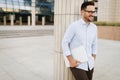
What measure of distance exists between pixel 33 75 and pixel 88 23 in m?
2.71

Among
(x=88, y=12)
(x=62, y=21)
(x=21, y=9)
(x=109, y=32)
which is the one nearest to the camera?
(x=88, y=12)

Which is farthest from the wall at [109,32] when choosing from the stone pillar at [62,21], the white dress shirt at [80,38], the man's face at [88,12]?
the man's face at [88,12]

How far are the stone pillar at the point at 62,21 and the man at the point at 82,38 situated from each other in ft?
1.59

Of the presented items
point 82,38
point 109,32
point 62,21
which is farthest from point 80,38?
point 109,32

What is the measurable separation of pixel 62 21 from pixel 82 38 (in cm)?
67

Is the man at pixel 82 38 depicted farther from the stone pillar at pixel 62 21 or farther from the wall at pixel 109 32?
the wall at pixel 109 32

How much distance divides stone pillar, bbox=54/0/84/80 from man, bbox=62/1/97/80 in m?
0.48

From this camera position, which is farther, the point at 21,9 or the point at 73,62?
the point at 21,9

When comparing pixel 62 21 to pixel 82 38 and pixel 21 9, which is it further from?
pixel 21 9

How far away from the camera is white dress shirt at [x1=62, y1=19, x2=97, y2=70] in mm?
Result: 2396

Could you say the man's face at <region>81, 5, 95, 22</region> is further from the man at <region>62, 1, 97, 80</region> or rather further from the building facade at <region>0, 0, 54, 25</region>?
the building facade at <region>0, 0, 54, 25</region>

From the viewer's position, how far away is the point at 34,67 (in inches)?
214

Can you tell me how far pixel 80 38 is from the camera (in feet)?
7.93

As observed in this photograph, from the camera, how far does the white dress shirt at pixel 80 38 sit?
7.86 feet
